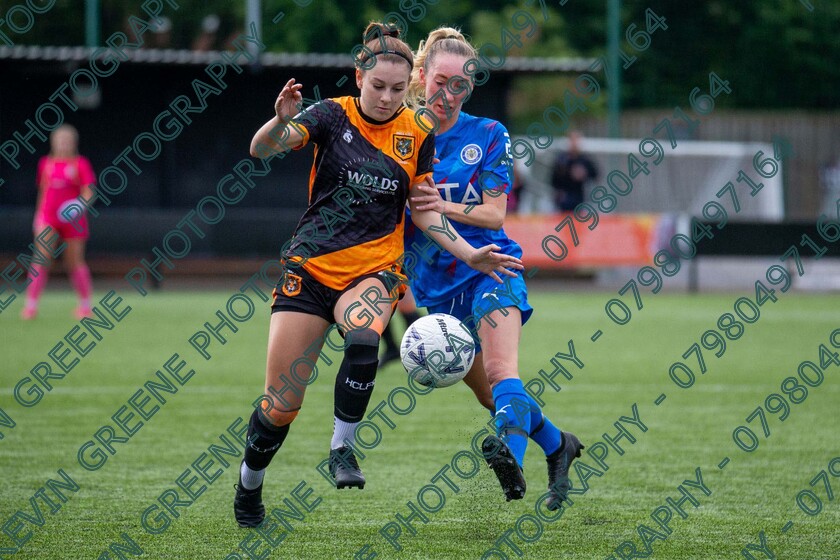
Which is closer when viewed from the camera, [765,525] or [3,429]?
[765,525]

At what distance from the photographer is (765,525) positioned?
448 cm

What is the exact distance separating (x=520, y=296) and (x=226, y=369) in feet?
17.2

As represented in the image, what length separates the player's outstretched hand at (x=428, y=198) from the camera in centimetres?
445

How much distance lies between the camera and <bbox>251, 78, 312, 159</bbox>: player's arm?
13.3 feet

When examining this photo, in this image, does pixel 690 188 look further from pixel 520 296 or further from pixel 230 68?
pixel 520 296

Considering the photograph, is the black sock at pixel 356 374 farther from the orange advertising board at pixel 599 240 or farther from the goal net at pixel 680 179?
the goal net at pixel 680 179

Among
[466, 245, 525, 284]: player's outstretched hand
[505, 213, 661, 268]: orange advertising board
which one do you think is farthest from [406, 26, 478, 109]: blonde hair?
[505, 213, 661, 268]: orange advertising board

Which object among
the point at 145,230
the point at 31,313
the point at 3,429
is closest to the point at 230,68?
the point at 145,230

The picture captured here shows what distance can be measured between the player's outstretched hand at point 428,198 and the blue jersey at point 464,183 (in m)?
0.19

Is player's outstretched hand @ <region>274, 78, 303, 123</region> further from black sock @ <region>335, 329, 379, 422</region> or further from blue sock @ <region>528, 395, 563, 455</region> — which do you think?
blue sock @ <region>528, 395, 563, 455</region>

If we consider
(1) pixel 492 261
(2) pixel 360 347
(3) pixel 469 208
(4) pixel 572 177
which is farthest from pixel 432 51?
(4) pixel 572 177

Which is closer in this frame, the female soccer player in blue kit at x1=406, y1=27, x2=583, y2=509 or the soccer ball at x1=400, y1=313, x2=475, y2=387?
the soccer ball at x1=400, y1=313, x2=475, y2=387

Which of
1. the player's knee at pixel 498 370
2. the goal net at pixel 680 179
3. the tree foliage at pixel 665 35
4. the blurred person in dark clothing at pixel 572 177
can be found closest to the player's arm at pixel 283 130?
the player's knee at pixel 498 370

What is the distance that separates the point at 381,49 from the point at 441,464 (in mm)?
2387
